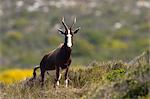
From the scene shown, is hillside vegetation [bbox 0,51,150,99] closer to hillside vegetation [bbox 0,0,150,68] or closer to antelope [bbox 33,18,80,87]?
antelope [bbox 33,18,80,87]

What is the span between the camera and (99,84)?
14.0 metres

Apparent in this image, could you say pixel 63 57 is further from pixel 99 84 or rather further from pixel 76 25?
pixel 76 25

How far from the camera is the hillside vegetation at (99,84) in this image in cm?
1247

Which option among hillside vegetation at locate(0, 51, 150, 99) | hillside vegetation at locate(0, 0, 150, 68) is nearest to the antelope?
hillside vegetation at locate(0, 51, 150, 99)

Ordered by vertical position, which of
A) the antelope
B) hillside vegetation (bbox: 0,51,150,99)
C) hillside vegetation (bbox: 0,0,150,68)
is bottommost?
hillside vegetation (bbox: 0,51,150,99)

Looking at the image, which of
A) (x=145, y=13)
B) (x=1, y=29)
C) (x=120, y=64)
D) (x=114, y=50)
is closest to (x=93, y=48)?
(x=114, y=50)

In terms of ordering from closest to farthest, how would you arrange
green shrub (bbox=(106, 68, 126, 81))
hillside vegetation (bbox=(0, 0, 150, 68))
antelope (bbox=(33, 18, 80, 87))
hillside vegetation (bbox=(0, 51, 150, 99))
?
hillside vegetation (bbox=(0, 51, 150, 99))
green shrub (bbox=(106, 68, 126, 81))
antelope (bbox=(33, 18, 80, 87))
hillside vegetation (bbox=(0, 0, 150, 68))

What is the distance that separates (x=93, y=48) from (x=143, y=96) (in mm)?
85722

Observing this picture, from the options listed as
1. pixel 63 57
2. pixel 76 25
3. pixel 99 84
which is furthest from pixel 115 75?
pixel 76 25

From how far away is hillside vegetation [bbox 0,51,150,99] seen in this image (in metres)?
12.5

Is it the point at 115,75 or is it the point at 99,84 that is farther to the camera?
the point at 115,75

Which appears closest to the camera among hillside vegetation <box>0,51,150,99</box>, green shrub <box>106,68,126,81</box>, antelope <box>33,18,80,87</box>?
hillside vegetation <box>0,51,150,99</box>

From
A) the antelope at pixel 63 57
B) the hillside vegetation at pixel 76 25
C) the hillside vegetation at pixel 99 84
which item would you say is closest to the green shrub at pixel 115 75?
the hillside vegetation at pixel 99 84

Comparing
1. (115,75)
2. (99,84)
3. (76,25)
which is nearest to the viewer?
(99,84)
